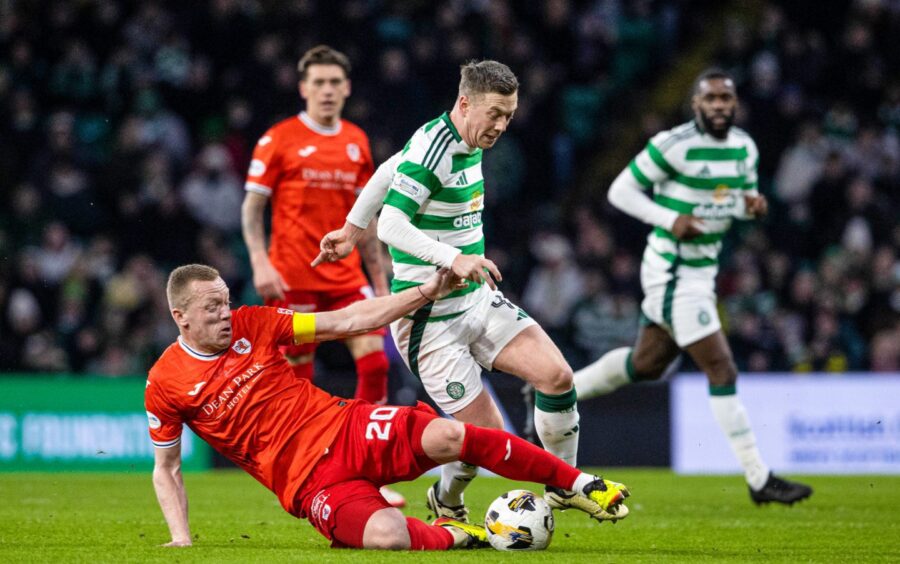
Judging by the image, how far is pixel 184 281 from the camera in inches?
240

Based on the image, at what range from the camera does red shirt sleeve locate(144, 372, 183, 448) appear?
20.2 ft

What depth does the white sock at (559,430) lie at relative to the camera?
6.80 m

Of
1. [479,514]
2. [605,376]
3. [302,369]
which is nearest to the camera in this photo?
[479,514]

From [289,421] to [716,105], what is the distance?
4.26m

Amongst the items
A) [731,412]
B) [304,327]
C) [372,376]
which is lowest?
[731,412]

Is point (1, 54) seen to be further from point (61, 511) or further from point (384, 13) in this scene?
point (61, 511)

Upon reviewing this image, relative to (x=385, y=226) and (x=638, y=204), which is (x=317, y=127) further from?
(x=385, y=226)

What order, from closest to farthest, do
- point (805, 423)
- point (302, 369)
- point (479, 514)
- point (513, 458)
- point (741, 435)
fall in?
point (513, 458) → point (479, 514) → point (302, 369) → point (741, 435) → point (805, 423)

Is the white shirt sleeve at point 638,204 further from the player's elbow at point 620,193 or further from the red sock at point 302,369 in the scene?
the red sock at point 302,369

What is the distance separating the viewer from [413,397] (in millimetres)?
12695

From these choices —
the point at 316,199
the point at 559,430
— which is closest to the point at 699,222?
the point at 316,199

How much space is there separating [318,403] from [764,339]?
8.28 meters

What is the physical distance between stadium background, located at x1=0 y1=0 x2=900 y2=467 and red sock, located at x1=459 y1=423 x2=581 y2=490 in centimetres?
662

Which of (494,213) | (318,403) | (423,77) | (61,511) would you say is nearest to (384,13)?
(423,77)
